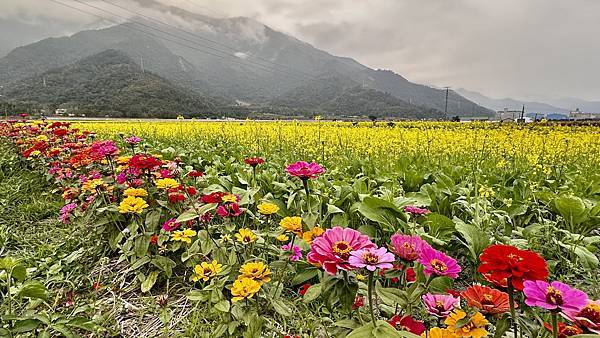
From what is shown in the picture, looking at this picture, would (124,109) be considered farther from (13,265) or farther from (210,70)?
(210,70)

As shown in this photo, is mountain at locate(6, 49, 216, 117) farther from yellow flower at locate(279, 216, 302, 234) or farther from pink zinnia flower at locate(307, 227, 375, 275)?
pink zinnia flower at locate(307, 227, 375, 275)

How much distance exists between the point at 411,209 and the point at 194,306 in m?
1.17

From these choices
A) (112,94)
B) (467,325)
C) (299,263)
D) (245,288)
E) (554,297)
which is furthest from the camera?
(112,94)

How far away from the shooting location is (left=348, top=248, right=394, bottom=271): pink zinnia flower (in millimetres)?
732

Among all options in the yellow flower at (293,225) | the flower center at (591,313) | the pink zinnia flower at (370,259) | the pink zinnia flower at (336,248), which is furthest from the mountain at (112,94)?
the flower center at (591,313)

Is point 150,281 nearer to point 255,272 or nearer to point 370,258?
point 255,272

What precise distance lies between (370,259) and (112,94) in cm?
5397

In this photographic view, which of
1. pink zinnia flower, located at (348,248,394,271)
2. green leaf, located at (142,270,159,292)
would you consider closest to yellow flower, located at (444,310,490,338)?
pink zinnia flower, located at (348,248,394,271)

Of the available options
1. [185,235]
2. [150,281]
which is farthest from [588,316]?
[150,281]

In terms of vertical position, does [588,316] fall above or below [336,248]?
below

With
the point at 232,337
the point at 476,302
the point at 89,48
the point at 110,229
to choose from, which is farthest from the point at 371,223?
the point at 89,48

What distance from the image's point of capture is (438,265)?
95 centimetres

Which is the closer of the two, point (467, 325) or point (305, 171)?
point (467, 325)

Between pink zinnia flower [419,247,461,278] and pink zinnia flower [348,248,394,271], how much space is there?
212mm
